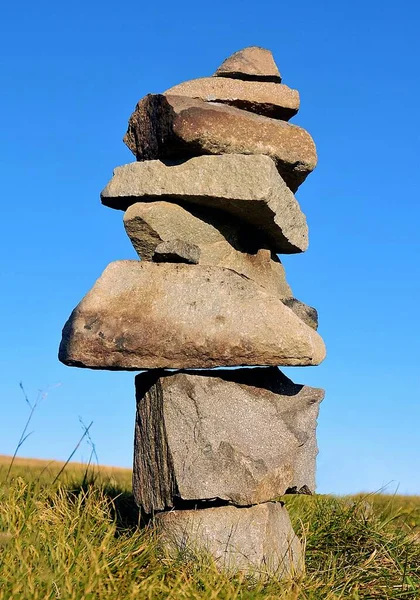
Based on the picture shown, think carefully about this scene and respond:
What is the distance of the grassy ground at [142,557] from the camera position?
4.36 meters

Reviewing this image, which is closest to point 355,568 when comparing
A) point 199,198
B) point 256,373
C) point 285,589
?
point 285,589

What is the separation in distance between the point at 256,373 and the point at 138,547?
1540 millimetres

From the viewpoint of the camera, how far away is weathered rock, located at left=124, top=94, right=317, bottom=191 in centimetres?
577

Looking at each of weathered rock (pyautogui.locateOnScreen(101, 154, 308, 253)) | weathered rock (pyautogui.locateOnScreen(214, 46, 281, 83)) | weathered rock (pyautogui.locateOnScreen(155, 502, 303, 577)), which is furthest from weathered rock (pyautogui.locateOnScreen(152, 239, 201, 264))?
weathered rock (pyautogui.locateOnScreen(155, 502, 303, 577))

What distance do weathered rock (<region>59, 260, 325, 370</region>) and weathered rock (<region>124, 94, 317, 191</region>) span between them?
3.11 ft

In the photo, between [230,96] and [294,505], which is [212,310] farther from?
[294,505]

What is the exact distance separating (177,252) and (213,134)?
3.09 feet

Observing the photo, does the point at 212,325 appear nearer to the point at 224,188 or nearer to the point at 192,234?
the point at 192,234

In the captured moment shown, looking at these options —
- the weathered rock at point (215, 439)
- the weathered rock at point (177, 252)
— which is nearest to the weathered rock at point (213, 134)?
the weathered rock at point (177, 252)

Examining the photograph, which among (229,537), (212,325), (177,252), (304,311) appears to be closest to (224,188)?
(177,252)

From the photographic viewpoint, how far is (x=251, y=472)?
540cm

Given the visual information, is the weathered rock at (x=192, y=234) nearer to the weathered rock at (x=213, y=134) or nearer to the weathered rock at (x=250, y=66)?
the weathered rock at (x=213, y=134)

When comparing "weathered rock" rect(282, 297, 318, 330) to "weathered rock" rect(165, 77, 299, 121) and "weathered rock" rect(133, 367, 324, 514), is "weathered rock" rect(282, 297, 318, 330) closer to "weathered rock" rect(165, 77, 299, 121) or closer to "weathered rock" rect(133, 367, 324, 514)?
"weathered rock" rect(133, 367, 324, 514)

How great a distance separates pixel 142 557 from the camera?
5.17m
